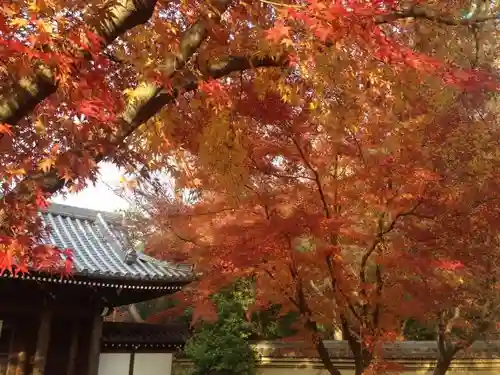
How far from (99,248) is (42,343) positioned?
2336mm

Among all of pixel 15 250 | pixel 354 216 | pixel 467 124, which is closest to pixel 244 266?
pixel 354 216

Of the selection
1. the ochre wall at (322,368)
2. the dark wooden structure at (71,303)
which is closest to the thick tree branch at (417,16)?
the dark wooden structure at (71,303)

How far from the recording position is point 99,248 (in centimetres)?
1042

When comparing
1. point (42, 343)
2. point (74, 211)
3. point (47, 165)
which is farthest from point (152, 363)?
point (47, 165)

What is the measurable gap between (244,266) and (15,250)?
17.2ft

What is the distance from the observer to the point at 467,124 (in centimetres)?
847

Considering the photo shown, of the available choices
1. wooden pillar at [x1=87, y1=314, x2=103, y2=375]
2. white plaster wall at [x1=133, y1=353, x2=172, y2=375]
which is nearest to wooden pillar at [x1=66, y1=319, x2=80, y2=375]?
wooden pillar at [x1=87, y1=314, x2=103, y2=375]

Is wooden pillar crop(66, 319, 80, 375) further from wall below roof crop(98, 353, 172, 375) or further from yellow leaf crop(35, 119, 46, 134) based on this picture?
yellow leaf crop(35, 119, 46, 134)

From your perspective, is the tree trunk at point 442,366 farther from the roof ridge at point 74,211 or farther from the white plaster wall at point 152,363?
the roof ridge at point 74,211

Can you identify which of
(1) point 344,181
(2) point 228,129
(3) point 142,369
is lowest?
(3) point 142,369

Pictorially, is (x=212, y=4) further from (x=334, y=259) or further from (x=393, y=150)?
(x=334, y=259)

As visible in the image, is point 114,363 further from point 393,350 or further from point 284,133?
point 393,350

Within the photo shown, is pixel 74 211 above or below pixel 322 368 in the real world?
above

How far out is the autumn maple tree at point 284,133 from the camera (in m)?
3.43
